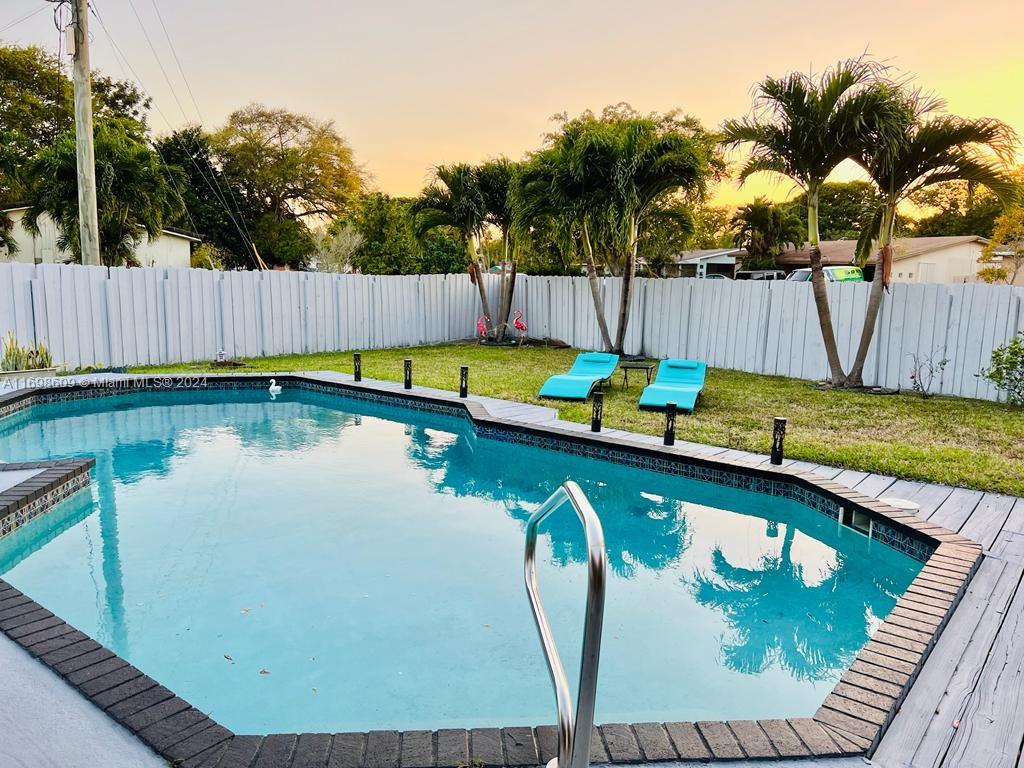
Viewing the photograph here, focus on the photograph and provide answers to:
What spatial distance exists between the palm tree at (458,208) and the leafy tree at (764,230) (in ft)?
53.2

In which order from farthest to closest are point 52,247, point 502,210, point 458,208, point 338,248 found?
point 338,248 < point 52,247 < point 502,210 < point 458,208

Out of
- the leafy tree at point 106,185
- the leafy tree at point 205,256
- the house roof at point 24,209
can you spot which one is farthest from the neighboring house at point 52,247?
the leafy tree at point 106,185

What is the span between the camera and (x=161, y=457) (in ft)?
23.6

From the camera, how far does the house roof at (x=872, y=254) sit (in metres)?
27.4

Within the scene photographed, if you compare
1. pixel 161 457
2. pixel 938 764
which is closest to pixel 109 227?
pixel 161 457

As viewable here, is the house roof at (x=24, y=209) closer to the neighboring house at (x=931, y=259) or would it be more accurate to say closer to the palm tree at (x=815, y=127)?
the palm tree at (x=815, y=127)

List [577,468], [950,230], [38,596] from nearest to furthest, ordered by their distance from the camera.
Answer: [38,596] → [577,468] → [950,230]

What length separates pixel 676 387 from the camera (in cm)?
853

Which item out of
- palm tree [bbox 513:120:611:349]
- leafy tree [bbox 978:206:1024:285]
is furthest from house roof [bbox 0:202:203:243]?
leafy tree [bbox 978:206:1024:285]

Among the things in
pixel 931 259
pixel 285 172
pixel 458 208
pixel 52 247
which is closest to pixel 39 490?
pixel 458 208

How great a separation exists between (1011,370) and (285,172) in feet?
111

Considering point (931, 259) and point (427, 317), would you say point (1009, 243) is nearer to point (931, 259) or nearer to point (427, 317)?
point (931, 259)

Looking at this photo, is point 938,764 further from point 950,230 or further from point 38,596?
point 950,230

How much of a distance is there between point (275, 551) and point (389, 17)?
1464 cm
